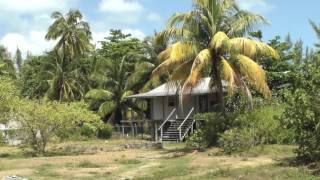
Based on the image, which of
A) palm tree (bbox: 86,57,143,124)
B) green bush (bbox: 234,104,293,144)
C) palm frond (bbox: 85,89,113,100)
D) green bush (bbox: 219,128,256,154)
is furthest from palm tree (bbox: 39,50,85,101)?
green bush (bbox: 219,128,256,154)

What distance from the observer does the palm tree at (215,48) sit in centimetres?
2739

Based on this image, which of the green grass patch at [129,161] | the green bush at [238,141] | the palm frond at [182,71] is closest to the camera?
the green grass patch at [129,161]

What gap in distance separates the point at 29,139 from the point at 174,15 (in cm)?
1039

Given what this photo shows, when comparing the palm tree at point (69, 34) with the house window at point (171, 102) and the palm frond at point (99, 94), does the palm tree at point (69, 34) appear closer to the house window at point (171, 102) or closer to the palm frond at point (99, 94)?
the palm frond at point (99, 94)

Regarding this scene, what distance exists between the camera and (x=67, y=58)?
53344mm

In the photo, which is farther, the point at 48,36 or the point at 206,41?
the point at 48,36

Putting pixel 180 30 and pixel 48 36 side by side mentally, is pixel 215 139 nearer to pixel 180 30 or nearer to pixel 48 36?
pixel 180 30

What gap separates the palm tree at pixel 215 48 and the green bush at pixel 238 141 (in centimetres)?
221

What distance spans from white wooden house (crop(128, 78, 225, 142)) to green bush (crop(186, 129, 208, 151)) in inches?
212

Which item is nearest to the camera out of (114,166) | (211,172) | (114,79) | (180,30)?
(211,172)

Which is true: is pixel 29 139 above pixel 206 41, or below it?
below

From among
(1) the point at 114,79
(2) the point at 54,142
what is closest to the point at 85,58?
(1) the point at 114,79

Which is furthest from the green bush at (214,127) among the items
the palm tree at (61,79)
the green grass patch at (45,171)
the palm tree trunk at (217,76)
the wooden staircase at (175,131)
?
the palm tree at (61,79)

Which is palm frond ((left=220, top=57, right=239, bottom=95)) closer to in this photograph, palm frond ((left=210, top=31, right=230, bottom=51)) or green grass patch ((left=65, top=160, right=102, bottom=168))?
palm frond ((left=210, top=31, right=230, bottom=51))
